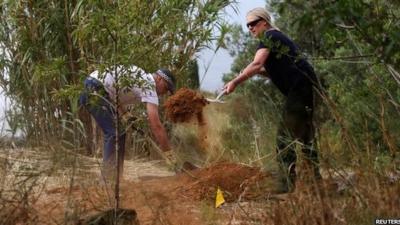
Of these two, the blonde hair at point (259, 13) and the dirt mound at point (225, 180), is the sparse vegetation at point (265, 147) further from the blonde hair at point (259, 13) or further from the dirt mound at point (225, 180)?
the blonde hair at point (259, 13)

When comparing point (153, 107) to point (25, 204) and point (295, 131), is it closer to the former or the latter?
point (295, 131)

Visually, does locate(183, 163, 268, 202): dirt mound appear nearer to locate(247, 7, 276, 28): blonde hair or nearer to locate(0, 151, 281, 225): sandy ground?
locate(0, 151, 281, 225): sandy ground

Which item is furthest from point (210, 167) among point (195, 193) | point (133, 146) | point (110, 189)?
point (133, 146)

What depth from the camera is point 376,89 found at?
180 inches

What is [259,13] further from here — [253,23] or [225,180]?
[225,180]

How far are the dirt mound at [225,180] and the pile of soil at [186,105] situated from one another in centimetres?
78

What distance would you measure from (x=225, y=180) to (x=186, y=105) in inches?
49.3

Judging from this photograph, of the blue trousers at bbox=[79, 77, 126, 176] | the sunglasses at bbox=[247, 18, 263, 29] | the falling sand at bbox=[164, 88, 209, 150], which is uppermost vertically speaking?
the sunglasses at bbox=[247, 18, 263, 29]

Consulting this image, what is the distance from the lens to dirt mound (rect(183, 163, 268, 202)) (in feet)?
18.5

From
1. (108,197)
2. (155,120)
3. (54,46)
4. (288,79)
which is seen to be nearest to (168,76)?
(155,120)

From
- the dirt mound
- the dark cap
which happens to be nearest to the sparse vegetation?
the dirt mound

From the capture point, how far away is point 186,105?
7.03 metres

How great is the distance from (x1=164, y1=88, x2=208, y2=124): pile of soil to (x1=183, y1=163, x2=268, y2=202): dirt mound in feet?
2.55

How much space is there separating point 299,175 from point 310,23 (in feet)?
4.30
